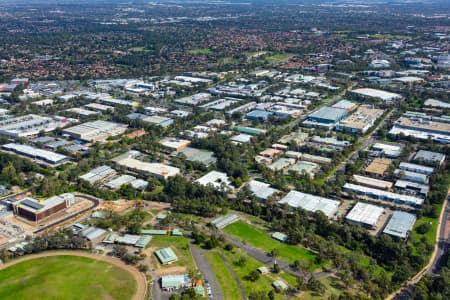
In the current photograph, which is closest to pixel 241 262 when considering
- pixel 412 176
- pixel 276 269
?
pixel 276 269

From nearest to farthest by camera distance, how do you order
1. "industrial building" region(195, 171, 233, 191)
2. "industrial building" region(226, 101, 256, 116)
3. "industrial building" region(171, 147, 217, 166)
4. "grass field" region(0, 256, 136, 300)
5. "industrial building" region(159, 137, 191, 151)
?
"grass field" region(0, 256, 136, 300)
"industrial building" region(195, 171, 233, 191)
"industrial building" region(171, 147, 217, 166)
"industrial building" region(159, 137, 191, 151)
"industrial building" region(226, 101, 256, 116)

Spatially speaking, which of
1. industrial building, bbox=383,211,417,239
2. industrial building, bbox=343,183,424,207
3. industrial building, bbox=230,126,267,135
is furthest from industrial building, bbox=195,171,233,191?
industrial building, bbox=383,211,417,239

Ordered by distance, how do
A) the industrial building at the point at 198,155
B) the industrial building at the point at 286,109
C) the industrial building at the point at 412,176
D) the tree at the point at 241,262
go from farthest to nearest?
the industrial building at the point at 286,109 < the industrial building at the point at 198,155 < the industrial building at the point at 412,176 < the tree at the point at 241,262

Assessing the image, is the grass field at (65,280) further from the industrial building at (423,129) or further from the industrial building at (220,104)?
the industrial building at (423,129)

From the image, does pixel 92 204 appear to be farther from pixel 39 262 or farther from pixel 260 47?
pixel 260 47

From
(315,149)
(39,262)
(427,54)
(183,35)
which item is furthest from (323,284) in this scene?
(183,35)

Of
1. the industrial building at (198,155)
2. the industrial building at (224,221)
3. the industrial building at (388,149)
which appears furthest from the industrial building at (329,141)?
the industrial building at (224,221)

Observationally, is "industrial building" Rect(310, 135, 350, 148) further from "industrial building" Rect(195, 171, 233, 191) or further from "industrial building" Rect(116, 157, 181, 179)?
"industrial building" Rect(116, 157, 181, 179)
